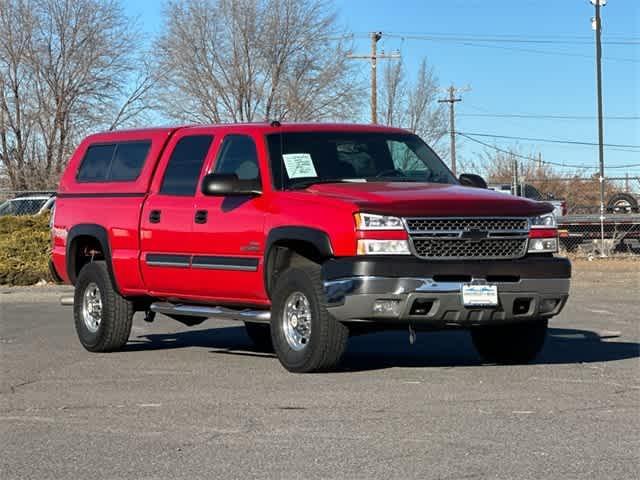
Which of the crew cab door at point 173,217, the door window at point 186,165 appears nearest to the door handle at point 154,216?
the crew cab door at point 173,217

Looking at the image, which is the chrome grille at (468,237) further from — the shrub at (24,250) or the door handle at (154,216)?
the shrub at (24,250)

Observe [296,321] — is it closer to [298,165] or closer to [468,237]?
[298,165]

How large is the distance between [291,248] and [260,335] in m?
2.34

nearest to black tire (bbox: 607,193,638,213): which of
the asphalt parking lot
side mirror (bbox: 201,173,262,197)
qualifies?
the asphalt parking lot

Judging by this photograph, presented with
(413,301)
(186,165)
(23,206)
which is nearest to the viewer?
(413,301)

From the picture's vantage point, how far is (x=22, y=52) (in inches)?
1735

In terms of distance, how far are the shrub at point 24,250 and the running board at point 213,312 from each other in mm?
11677

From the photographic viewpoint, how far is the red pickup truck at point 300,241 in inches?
368

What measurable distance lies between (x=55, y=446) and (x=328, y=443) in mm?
1461

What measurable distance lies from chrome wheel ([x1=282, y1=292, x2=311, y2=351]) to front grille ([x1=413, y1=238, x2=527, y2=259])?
1.04m

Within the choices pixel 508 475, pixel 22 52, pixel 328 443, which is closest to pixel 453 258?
pixel 328 443

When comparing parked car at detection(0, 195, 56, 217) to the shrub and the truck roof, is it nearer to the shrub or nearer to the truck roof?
the shrub

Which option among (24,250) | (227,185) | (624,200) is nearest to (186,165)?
(227,185)

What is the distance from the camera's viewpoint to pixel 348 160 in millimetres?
10750
